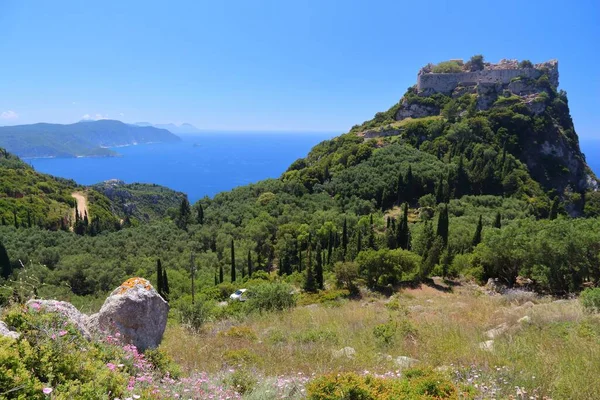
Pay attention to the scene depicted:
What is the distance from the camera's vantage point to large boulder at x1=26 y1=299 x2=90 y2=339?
4.09 m

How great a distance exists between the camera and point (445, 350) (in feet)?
20.0

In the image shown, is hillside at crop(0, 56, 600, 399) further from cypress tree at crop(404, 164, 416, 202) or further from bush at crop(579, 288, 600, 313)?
cypress tree at crop(404, 164, 416, 202)

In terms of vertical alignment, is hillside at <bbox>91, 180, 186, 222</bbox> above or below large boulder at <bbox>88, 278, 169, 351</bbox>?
below

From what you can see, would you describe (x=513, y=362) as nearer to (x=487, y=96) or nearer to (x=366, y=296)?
(x=366, y=296)

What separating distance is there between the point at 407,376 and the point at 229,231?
5202 cm

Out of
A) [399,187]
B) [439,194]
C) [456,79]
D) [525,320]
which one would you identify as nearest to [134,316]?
[525,320]

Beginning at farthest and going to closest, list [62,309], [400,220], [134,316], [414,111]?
[414,111], [400,220], [134,316], [62,309]

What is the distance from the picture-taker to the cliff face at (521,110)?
71125mm

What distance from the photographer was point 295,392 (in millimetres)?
4336

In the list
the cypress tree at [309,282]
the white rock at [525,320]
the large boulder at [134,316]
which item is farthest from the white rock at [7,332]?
the cypress tree at [309,282]

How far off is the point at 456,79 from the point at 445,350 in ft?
338

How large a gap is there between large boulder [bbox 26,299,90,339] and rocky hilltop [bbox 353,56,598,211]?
76170 millimetres

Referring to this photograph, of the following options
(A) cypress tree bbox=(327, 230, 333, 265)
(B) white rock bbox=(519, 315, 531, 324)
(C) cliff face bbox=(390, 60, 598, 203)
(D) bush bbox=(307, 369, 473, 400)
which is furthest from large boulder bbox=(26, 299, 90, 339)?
(C) cliff face bbox=(390, 60, 598, 203)

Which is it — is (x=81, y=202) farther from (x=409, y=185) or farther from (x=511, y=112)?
(x=511, y=112)
